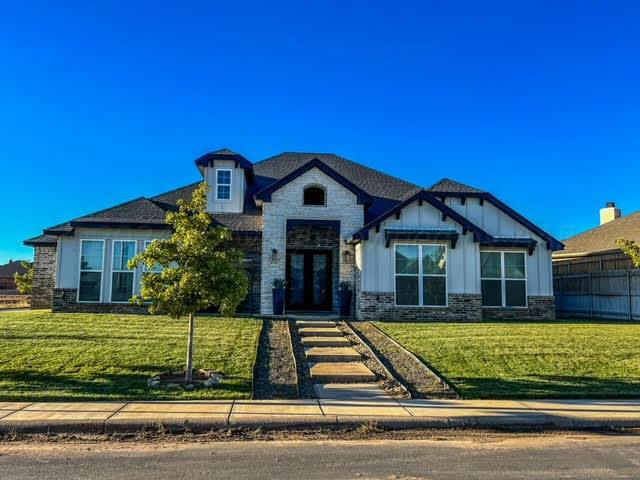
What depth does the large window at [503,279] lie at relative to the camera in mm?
17625

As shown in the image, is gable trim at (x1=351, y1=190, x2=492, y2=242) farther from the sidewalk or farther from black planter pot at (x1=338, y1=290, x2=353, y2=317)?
the sidewalk

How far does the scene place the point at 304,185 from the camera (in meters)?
18.1

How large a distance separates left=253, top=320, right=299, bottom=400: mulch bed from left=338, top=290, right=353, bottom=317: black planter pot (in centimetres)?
357

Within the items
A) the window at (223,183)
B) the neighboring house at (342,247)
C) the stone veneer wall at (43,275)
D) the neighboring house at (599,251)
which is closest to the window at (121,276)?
the neighboring house at (342,247)

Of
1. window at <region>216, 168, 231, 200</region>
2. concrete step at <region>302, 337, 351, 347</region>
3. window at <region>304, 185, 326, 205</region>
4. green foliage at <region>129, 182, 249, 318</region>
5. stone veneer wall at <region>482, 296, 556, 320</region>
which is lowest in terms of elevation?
concrete step at <region>302, 337, 351, 347</region>

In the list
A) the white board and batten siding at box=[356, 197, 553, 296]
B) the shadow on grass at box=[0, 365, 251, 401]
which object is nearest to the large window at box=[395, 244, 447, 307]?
the white board and batten siding at box=[356, 197, 553, 296]

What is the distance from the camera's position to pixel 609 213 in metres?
29.1

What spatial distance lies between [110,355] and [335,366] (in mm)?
4664

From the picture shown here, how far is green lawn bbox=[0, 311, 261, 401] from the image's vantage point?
27.6ft

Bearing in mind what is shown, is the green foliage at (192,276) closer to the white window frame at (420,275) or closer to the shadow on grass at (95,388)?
the shadow on grass at (95,388)

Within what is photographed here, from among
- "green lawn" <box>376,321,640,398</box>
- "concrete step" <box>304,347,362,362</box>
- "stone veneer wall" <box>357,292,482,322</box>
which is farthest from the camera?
"stone veneer wall" <box>357,292,482,322</box>

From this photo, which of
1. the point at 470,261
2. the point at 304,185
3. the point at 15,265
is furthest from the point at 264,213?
the point at 15,265

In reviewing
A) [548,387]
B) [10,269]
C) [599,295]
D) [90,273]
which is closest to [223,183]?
[90,273]

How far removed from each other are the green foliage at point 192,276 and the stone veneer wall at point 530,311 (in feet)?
36.1
